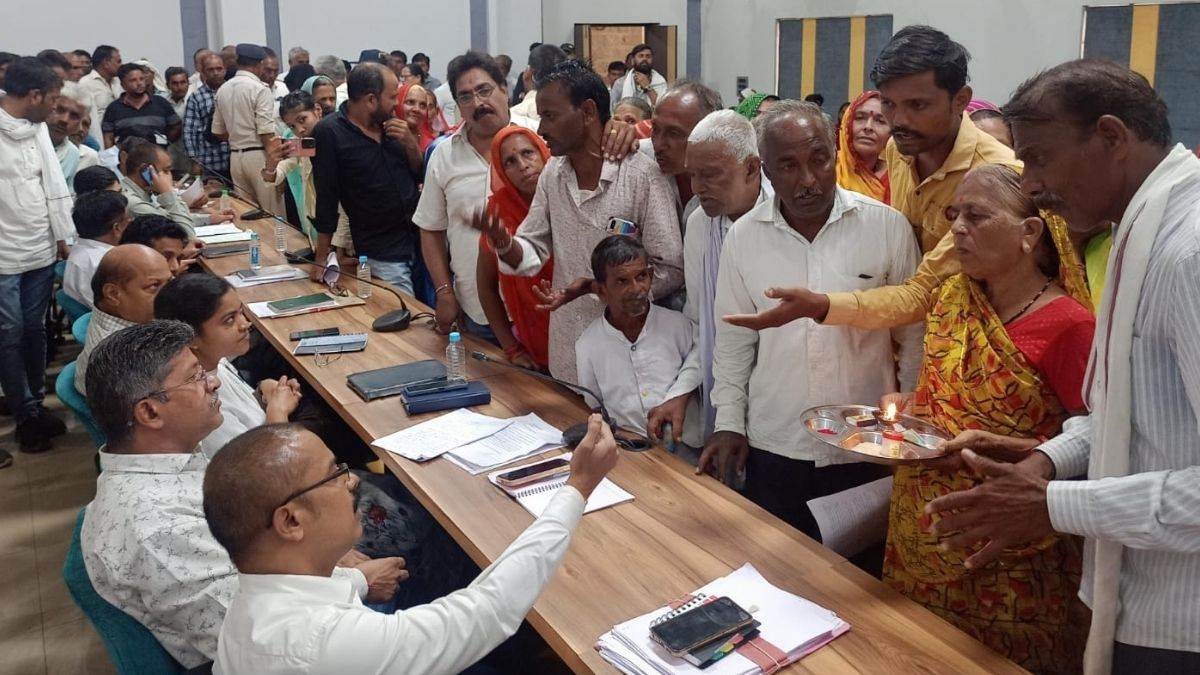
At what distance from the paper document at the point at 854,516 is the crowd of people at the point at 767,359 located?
10 centimetres

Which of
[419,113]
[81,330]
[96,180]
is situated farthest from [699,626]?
[96,180]

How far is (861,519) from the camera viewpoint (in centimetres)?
220

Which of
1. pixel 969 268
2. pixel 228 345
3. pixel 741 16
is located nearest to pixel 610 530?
pixel 969 268

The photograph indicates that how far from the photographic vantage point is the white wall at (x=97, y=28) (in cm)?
1170

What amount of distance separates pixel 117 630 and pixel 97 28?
40.8ft

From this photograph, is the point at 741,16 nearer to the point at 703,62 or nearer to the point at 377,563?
the point at 703,62

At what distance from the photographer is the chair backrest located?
1886mm

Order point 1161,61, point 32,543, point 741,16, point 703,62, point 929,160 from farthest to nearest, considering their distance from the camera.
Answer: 1. point 703,62
2. point 741,16
3. point 1161,61
4. point 32,543
5. point 929,160

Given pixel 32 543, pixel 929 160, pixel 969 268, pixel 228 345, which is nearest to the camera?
pixel 969 268

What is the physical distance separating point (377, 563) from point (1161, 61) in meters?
6.24

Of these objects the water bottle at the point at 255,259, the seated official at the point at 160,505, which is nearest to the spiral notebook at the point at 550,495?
the seated official at the point at 160,505

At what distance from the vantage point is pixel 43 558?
3855 millimetres

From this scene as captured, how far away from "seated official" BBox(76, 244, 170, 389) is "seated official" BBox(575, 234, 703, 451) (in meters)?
1.42

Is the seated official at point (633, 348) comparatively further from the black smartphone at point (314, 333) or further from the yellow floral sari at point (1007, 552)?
the black smartphone at point (314, 333)
